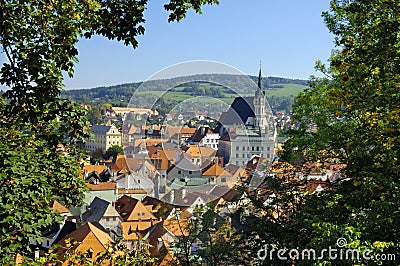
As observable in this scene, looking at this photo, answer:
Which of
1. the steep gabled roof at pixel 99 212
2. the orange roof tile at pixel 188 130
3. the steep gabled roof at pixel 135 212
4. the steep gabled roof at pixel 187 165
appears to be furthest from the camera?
the steep gabled roof at pixel 135 212

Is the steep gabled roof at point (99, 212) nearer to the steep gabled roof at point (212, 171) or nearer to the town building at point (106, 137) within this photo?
the steep gabled roof at point (212, 171)

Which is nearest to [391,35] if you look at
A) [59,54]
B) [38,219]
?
[59,54]

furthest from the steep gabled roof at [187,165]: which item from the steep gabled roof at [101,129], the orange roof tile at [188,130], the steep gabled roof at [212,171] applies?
the steep gabled roof at [101,129]

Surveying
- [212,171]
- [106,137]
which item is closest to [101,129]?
[106,137]

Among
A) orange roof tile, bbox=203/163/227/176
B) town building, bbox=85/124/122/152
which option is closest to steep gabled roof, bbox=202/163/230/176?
orange roof tile, bbox=203/163/227/176

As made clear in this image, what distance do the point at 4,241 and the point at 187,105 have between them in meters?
10.8

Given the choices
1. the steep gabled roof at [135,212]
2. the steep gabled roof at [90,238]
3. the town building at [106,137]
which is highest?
the town building at [106,137]

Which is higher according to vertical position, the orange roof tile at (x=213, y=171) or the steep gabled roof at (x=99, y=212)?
the orange roof tile at (x=213, y=171)

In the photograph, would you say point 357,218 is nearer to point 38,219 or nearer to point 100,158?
point 38,219

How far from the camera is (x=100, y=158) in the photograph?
65.6 meters

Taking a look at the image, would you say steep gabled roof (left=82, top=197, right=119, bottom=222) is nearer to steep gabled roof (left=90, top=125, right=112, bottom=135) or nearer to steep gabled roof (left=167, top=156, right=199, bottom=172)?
steep gabled roof (left=167, top=156, right=199, bottom=172)

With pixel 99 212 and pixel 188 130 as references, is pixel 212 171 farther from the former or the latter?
pixel 99 212

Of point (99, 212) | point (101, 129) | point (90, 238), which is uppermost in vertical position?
point (101, 129)

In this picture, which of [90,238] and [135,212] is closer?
[90,238]
